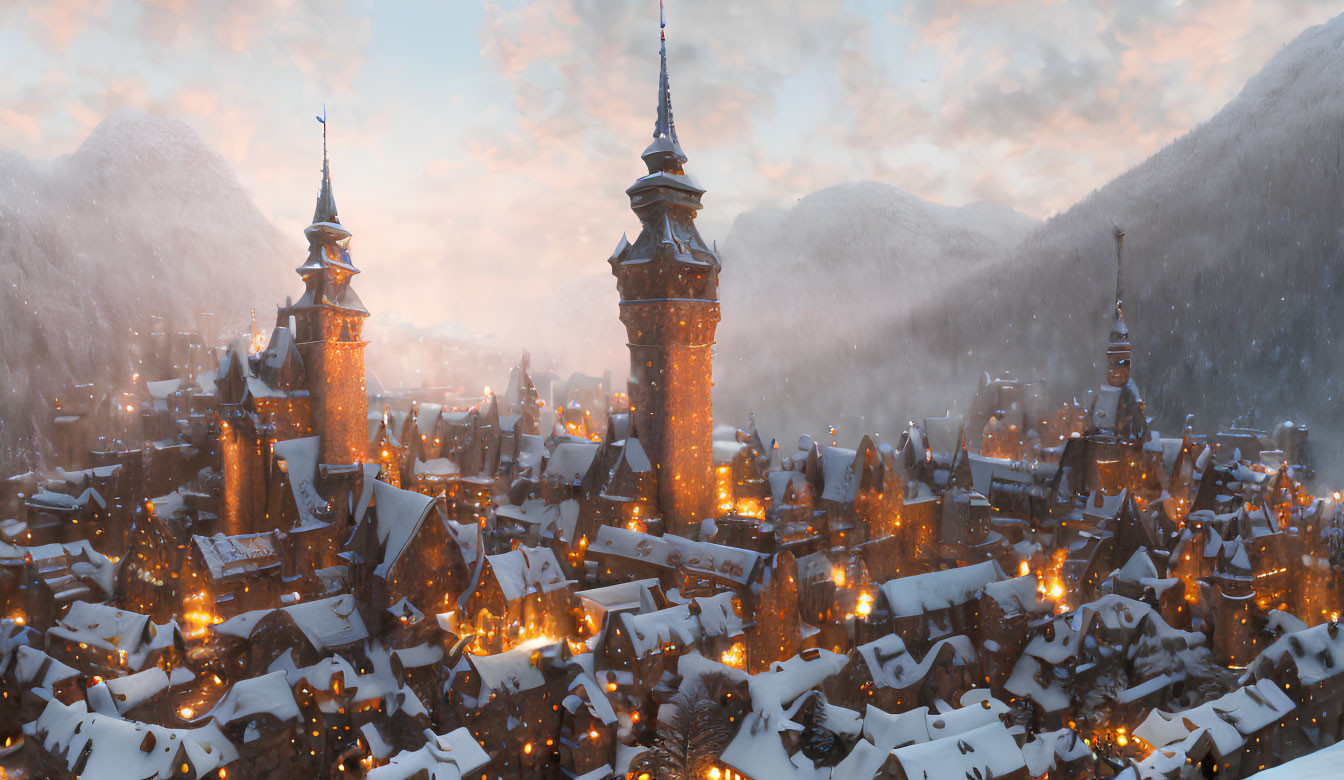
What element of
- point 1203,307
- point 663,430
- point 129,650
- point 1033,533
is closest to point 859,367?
point 1203,307

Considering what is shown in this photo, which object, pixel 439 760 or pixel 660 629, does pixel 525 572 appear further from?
pixel 439 760

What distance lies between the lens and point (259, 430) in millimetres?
51688

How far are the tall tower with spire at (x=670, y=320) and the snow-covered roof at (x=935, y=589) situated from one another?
1903 centimetres

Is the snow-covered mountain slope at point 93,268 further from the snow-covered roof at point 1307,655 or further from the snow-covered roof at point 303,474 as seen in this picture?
the snow-covered roof at point 1307,655

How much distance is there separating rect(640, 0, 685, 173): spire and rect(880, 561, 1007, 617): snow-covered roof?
1502 inches

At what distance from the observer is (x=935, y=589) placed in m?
43.2

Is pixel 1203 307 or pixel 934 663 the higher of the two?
pixel 1203 307

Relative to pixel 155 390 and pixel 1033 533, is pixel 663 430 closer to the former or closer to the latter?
pixel 1033 533

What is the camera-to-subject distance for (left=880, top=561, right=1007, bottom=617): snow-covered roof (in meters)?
42.0

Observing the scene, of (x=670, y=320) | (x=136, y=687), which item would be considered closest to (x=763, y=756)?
(x=136, y=687)

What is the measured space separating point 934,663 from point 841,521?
19040 millimetres

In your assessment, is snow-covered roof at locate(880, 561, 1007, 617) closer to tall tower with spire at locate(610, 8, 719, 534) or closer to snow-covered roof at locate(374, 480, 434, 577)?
tall tower with spire at locate(610, 8, 719, 534)

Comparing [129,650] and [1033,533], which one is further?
[1033,533]

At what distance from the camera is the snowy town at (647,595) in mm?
31094
